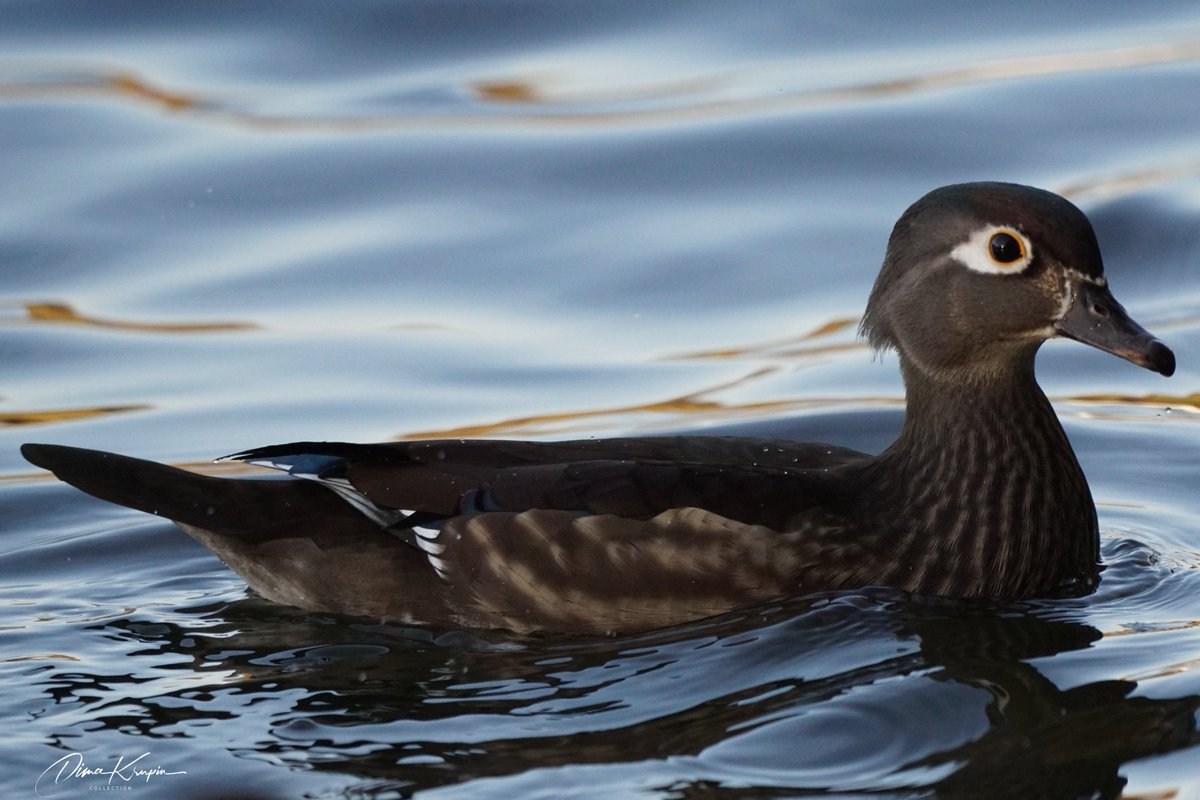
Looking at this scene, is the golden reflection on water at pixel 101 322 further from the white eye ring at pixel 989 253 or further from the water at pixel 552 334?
the white eye ring at pixel 989 253

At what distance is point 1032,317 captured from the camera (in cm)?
596

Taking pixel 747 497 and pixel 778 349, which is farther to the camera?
pixel 778 349

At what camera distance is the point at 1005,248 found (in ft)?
19.5

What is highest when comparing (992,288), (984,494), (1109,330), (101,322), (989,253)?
(101,322)

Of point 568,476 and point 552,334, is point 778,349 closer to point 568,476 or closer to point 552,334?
point 552,334

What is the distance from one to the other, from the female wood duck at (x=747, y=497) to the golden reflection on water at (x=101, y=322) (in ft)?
9.71

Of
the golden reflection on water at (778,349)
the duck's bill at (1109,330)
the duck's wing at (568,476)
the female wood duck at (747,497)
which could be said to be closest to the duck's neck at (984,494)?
the female wood duck at (747,497)

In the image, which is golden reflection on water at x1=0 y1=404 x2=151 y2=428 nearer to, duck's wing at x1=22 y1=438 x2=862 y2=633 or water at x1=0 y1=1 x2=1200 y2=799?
water at x1=0 y1=1 x2=1200 y2=799

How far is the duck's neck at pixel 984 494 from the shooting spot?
5980mm

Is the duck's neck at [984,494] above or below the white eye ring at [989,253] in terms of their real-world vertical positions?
below

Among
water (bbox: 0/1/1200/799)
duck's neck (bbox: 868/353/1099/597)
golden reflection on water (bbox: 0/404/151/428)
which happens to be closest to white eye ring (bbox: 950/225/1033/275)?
duck's neck (bbox: 868/353/1099/597)

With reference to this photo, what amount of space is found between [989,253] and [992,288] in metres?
0.10

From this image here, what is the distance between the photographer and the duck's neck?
19.6 feet

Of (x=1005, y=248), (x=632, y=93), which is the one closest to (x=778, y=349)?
(x=1005, y=248)
